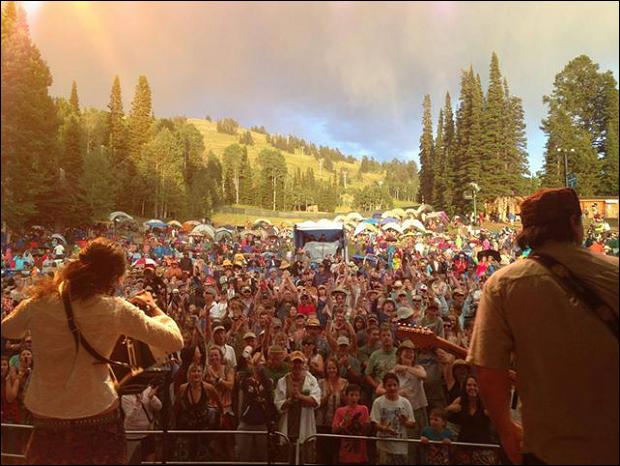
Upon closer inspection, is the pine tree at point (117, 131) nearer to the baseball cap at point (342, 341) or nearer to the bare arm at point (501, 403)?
the baseball cap at point (342, 341)

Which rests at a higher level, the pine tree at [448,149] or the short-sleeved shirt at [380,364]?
the pine tree at [448,149]

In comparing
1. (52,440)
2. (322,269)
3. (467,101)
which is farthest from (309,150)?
(52,440)

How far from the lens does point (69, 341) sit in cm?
161

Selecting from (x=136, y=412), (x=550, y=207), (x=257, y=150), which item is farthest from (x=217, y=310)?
(x=550, y=207)

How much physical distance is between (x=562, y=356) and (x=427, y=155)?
4.13 meters

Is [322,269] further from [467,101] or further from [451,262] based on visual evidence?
[467,101]

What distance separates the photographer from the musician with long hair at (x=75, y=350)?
1616 millimetres

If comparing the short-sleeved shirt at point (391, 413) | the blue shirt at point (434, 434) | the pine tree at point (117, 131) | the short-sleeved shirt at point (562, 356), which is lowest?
the blue shirt at point (434, 434)

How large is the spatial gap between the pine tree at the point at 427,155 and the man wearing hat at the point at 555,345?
383 cm

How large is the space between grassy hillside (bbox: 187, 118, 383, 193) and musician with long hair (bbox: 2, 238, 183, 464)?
3.33 meters

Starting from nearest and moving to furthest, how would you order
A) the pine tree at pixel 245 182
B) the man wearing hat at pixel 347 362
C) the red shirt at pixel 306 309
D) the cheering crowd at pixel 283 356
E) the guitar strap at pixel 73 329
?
the guitar strap at pixel 73 329
the cheering crowd at pixel 283 356
the man wearing hat at pixel 347 362
the pine tree at pixel 245 182
the red shirt at pixel 306 309

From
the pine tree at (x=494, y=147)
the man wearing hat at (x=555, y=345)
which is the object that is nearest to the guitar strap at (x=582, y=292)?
the man wearing hat at (x=555, y=345)

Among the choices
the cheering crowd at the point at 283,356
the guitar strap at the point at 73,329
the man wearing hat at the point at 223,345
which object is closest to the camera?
the guitar strap at the point at 73,329

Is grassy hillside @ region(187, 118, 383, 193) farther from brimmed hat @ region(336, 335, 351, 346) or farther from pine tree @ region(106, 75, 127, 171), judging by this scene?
brimmed hat @ region(336, 335, 351, 346)
